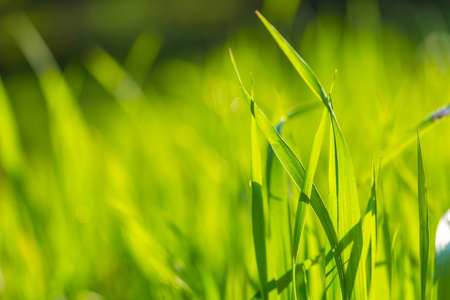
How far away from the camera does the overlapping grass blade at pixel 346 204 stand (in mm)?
362

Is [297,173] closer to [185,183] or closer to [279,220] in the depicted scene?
[279,220]

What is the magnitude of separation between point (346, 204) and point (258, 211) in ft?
0.23

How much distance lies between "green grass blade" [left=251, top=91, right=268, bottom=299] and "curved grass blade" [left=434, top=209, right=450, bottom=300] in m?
0.12

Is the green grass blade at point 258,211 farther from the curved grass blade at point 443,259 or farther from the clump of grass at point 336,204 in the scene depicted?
the curved grass blade at point 443,259

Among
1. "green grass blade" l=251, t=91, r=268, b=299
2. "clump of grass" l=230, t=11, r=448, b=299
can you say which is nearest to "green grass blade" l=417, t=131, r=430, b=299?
"clump of grass" l=230, t=11, r=448, b=299

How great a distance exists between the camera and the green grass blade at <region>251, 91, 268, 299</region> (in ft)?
1.32

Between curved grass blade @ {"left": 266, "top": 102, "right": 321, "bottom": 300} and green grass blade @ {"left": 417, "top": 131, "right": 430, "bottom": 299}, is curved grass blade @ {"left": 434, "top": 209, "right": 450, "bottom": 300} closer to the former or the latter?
green grass blade @ {"left": 417, "top": 131, "right": 430, "bottom": 299}

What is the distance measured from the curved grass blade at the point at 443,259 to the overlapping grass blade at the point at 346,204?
49 millimetres

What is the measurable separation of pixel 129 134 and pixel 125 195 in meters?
0.41

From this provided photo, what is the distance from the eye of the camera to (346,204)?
0.37 meters

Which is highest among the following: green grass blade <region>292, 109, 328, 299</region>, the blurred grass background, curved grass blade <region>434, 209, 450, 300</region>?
the blurred grass background

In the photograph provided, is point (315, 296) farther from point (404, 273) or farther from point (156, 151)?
point (156, 151)

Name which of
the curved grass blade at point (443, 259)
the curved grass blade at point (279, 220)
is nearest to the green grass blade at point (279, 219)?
the curved grass blade at point (279, 220)

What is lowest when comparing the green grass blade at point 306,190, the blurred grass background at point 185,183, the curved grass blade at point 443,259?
the curved grass blade at point 443,259
